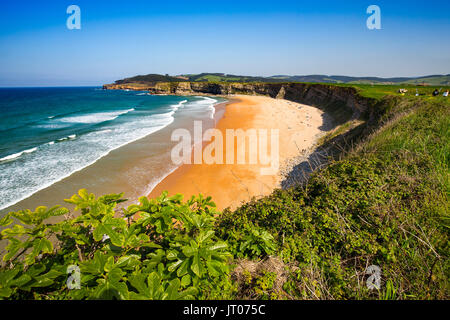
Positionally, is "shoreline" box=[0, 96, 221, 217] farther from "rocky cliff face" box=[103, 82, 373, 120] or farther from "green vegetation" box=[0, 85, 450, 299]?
"rocky cliff face" box=[103, 82, 373, 120]

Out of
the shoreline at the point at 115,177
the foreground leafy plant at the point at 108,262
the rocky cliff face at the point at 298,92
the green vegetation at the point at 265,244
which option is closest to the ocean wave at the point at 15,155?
the shoreline at the point at 115,177

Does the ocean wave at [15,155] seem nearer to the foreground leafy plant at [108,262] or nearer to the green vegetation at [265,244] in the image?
the green vegetation at [265,244]

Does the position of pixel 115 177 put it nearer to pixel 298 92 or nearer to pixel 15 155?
pixel 15 155

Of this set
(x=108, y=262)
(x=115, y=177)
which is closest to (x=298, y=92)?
(x=115, y=177)

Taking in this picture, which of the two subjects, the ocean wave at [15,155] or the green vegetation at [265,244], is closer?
the green vegetation at [265,244]

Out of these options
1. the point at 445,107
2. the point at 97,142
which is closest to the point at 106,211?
the point at 445,107

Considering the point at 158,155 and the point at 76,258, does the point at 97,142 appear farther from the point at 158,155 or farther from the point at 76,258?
the point at 76,258
